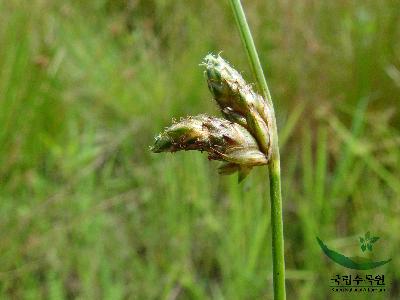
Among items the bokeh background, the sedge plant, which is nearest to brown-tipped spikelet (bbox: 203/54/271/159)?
the sedge plant

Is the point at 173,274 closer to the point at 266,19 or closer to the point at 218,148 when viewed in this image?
the point at 218,148

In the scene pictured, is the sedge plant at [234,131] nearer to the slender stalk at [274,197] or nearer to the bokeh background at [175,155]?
the slender stalk at [274,197]

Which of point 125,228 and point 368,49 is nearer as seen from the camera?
point 125,228

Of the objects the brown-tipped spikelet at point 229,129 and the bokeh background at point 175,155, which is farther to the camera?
the bokeh background at point 175,155

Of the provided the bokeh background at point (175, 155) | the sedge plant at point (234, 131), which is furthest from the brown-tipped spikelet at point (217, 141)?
the bokeh background at point (175, 155)

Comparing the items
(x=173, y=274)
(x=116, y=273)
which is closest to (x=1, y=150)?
(x=116, y=273)

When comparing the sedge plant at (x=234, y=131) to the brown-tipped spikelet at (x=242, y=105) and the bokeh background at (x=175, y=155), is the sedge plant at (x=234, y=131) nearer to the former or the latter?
the brown-tipped spikelet at (x=242, y=105)

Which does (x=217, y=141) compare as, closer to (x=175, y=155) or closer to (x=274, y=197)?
(x=274, y=197)
